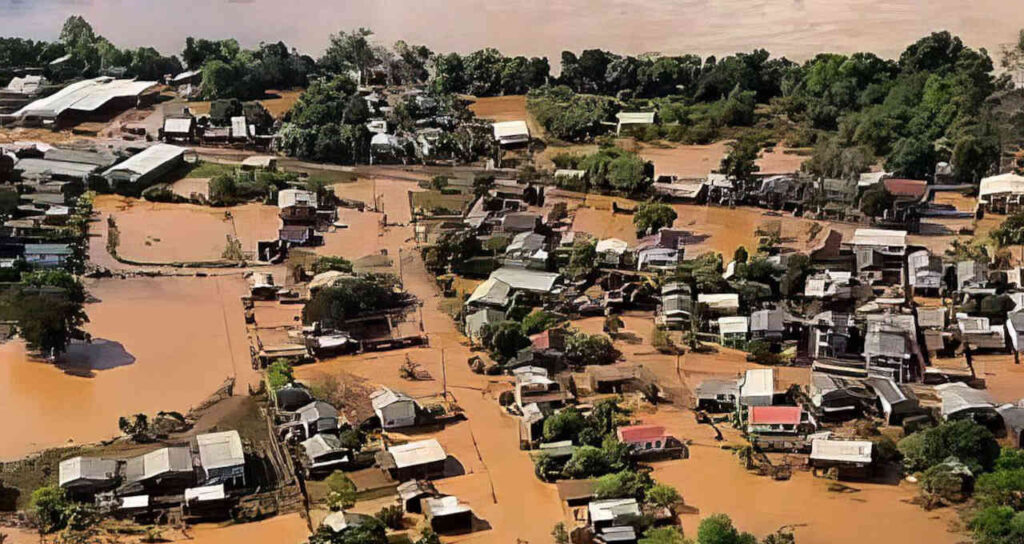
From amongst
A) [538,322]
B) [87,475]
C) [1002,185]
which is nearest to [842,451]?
[538,322]

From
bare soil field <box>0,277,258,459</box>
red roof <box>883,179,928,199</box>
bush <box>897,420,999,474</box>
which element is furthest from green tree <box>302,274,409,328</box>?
red roof <box>883,179,928,199</box>

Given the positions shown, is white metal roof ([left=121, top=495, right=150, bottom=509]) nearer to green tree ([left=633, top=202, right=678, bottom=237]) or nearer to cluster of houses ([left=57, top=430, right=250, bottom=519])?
cluster of houses ([left=57, top=430, right=250, bottom=519])

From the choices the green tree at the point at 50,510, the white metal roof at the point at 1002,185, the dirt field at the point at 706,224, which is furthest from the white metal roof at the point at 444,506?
the white metal roof at the point at 1002,185

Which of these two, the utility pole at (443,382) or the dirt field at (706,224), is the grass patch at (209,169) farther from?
the utility pole at (443,382)

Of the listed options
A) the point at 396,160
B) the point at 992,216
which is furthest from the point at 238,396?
the point at 992,216

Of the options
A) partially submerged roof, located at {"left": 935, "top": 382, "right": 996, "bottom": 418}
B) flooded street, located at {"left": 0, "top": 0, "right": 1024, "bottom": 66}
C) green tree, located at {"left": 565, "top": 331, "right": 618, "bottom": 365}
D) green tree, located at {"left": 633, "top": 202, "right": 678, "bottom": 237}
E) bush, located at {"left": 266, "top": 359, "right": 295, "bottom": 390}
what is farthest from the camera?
flooded street, located at {"left": 0, "top": 0, "right": 1024, "bottom": 66}

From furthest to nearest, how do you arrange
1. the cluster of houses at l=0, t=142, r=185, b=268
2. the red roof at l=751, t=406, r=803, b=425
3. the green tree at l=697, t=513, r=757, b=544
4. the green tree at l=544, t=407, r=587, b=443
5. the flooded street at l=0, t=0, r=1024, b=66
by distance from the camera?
1. the flooded street at l=0, t=0, r=1024, b=66
2. the cluster of houses at l=0, t=142, r=185, b=268
3. the red roof at l=751, t=406, r=803, b=425
4. the green tree at l=544, t=407, r=587, b=443
5. the green tree at l=697, t=513, r=757, b=544
